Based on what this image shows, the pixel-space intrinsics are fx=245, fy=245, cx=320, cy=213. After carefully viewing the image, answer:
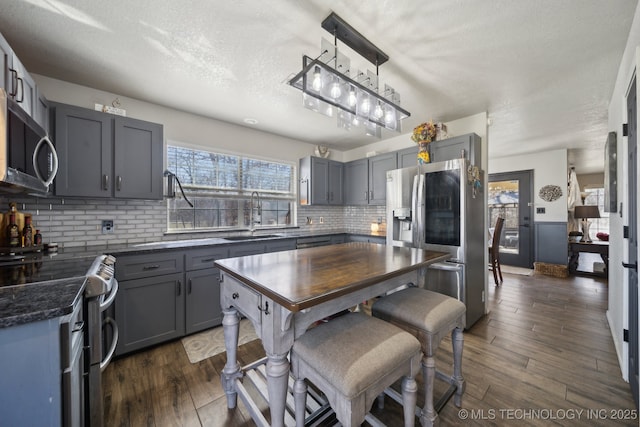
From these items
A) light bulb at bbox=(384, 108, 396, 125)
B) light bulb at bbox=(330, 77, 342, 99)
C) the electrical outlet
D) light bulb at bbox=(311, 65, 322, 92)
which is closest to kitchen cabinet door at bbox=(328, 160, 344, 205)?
light bulb at bbox=(384, 108, 396, 125)

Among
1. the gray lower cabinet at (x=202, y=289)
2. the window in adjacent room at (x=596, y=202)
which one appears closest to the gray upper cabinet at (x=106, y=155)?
the gray lower cabinet at (x=202, y=289)

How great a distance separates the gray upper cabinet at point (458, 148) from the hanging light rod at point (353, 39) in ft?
4.92

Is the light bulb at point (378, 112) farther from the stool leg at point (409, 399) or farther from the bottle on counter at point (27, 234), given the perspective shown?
the bottle on counter at point (27, 234)

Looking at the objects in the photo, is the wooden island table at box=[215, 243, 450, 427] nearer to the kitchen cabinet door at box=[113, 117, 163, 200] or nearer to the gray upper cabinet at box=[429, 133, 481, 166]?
the kitchen cabinet door at box=[113, 117, 163, 200]

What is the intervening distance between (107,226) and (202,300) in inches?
48.9

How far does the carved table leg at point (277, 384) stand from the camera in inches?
42.7

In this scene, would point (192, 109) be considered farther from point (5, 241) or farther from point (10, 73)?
point (5, 241)

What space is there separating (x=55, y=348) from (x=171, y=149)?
105 inches

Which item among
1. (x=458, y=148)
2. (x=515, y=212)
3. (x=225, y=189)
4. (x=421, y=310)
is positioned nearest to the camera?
(x=421, y=310)

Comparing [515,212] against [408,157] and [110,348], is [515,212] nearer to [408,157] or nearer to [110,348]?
[408,157]

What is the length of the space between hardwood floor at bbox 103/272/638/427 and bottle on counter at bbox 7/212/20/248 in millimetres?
1202

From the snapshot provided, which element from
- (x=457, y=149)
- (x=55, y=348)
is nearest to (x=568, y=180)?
(x=457, y=149)

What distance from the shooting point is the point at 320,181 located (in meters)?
4.20

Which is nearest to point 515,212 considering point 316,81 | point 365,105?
point 365,105
